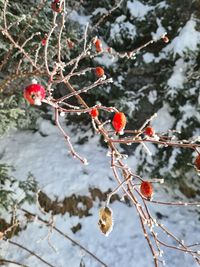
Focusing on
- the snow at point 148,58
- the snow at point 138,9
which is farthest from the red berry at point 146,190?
the snow at point 138,9

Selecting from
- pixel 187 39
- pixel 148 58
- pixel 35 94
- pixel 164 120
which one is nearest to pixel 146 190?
pixel 35 94

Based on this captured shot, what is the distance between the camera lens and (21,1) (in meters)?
4.25

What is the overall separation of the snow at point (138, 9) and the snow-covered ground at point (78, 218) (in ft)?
6.57

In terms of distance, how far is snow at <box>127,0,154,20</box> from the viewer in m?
5.52

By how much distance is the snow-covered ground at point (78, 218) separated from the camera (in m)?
3.95

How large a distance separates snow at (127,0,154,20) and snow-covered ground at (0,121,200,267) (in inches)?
78.9

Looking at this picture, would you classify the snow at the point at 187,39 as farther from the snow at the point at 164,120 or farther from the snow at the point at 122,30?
the snow at the point at 164,120

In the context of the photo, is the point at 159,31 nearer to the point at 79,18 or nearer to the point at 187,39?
the point at 187,39

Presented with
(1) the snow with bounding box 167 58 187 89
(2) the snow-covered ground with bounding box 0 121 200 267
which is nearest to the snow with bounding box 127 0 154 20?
(1) the snow with bounding box 167 58 187 89

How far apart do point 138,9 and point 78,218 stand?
3.24m

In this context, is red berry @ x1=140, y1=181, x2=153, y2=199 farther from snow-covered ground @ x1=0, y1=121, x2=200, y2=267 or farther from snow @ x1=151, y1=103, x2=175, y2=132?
snow @ x1=151, y1=103, x2=175, y2=132

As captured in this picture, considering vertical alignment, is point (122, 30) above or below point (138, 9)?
below

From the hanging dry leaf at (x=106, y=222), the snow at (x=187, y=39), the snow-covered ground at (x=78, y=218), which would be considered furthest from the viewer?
the snow at (x=187, y=39)

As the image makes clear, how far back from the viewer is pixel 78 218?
438 centimetres
